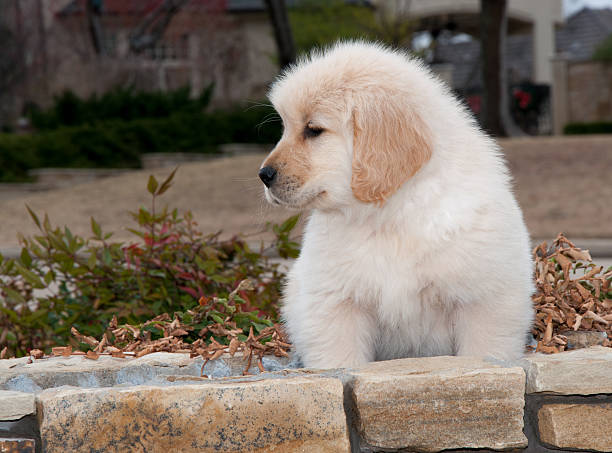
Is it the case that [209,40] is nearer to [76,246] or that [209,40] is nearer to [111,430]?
[76,246]

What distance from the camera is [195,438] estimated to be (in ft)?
8.86

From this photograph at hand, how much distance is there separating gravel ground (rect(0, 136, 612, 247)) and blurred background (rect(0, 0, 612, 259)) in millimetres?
54

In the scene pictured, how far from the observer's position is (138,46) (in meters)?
24.7

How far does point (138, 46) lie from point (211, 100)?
3.15 metres

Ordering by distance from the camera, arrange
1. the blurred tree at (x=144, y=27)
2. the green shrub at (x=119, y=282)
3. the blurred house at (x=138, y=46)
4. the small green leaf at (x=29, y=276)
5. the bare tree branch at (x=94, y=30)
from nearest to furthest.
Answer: the small green leaf at (x=29, y=276) < the green shrub at (x=119, y=282) < the bare tree branch at (x=94, y=30) < the blurred tree at (x=144, y=27) < the blurred house at (x=138, y=46)

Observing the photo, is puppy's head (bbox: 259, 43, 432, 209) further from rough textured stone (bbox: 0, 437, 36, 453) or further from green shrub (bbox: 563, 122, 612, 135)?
green shrub (bbox: 563, 122, 612, 135)

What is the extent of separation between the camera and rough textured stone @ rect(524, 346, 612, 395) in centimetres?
282

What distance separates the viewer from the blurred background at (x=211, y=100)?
14.5 metres

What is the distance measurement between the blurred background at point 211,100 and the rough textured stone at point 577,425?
6912 millimetres

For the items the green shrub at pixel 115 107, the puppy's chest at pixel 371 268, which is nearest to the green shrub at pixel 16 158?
the green shrub at pixel 115 107

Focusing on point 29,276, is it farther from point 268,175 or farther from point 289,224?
point 268,175

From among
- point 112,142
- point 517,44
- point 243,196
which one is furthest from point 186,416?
point 517,44

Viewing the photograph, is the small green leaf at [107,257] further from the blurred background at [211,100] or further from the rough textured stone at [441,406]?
the blurred background at [211,100]

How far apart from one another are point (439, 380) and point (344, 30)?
83.9ft
